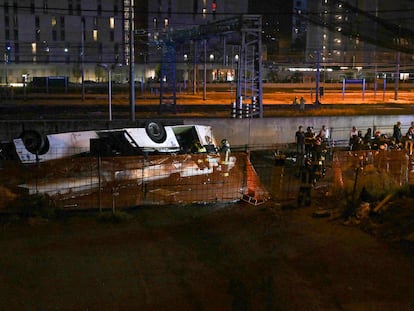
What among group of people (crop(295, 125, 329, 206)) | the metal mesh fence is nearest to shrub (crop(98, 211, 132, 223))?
the metal mesh fence

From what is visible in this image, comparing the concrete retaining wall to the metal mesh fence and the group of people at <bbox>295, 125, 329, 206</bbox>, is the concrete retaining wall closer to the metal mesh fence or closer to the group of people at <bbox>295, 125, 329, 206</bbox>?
the group of people at <bbox>295, 125, 329, 206</bbox>

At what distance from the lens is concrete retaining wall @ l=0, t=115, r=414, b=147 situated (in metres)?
17.7

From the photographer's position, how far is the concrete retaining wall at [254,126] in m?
17.7

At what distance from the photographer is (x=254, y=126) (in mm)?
21547

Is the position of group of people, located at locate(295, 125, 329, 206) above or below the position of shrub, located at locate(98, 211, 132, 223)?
above

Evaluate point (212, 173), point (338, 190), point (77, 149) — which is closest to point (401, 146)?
point (338, 190)

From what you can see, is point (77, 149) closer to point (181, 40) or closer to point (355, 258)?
point (355, 258)

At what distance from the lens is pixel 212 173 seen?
40.1ft

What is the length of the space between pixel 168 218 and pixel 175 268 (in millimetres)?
2651

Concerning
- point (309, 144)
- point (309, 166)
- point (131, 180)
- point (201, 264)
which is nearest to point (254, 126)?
point (309, 144)

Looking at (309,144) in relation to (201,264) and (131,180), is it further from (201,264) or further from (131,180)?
(201,264)

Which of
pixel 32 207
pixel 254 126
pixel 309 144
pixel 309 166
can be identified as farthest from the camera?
pixel 254 126

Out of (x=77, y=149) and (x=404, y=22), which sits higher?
(x=404, y=22)

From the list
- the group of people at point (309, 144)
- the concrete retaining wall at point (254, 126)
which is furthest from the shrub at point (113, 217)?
the concrete retaining wall at point (254, 126)
